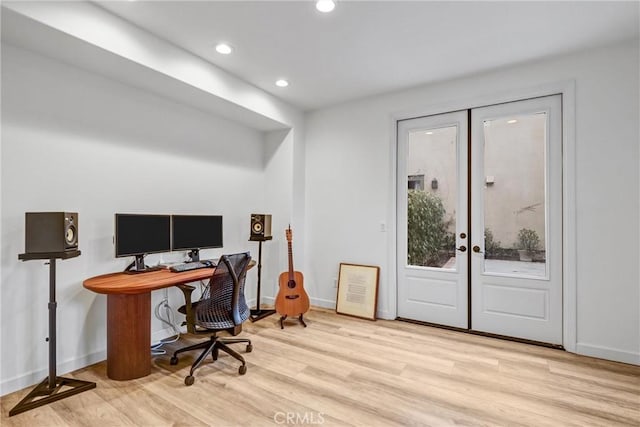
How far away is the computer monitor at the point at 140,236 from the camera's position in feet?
8.62

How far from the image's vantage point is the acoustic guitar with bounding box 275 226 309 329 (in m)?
3.63

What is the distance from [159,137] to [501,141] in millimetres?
3467

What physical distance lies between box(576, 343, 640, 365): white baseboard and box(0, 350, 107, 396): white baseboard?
4.18m

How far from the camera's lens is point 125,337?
2.41m

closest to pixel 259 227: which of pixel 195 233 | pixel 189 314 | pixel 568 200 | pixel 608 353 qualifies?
pixel 195 233

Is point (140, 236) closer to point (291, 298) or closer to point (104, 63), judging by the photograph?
point (104, 63)

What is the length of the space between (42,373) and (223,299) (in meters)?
1.39

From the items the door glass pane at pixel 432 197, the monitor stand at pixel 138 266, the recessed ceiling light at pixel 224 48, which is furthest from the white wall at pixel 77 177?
the door glass pane at pixel 432 197

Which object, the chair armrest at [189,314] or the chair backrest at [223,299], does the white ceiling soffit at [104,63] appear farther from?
the chair armrest at [189,314]

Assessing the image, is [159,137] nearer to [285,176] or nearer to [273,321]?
[285,176]

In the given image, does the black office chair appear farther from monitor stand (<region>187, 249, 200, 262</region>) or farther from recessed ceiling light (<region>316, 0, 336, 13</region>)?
recessed ceiling light (<region>316, 0, 336, 13</region>)

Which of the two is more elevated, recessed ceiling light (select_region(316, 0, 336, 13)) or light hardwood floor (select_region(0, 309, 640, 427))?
recessed ceiling light (select_region(316, 0, 336, 13))

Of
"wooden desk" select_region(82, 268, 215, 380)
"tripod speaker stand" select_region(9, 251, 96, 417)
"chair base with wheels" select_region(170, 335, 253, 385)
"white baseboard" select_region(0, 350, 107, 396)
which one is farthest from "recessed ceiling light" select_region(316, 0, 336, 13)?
"white baseboard" select_region(0, 350, 107, 396)

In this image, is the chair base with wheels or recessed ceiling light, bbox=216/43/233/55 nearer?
the chair base with wheels
